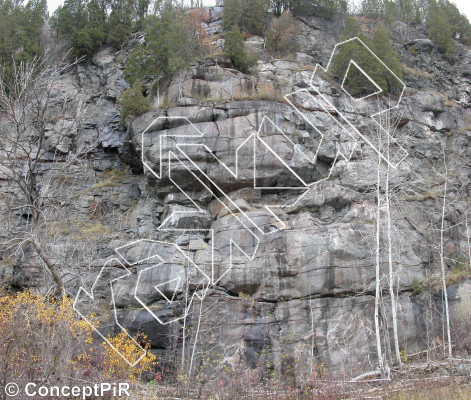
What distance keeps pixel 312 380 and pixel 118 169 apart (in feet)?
54.0

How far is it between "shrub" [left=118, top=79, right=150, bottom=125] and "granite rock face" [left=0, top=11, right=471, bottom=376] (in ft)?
1.38

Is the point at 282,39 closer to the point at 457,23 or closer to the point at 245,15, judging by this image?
the point at 245,15

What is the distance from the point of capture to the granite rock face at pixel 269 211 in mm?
16078

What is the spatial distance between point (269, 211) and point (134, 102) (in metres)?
8.70

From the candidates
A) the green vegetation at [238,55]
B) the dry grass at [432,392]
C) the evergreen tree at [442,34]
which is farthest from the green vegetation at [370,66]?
the dry grass at [432,392]

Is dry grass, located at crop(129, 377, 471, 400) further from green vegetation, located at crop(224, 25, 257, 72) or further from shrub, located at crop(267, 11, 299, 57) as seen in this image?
shrub, located at crop(267, 11, 299, 57)

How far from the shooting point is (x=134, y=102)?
21344 millimetres

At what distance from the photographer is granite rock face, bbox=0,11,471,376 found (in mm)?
16078

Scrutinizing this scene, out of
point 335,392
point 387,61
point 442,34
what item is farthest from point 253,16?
point 335,392

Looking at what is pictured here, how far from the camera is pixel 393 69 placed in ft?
78.0

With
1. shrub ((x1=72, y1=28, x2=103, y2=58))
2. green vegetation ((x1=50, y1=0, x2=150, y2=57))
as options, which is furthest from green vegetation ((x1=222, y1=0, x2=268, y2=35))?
shrub ((x1=72, y1=28, x2=103, y2=58))

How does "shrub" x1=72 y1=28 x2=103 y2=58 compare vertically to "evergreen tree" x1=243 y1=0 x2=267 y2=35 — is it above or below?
below

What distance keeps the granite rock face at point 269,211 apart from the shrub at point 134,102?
42cm

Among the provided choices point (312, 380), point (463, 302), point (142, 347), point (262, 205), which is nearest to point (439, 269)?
point (463, 302)
